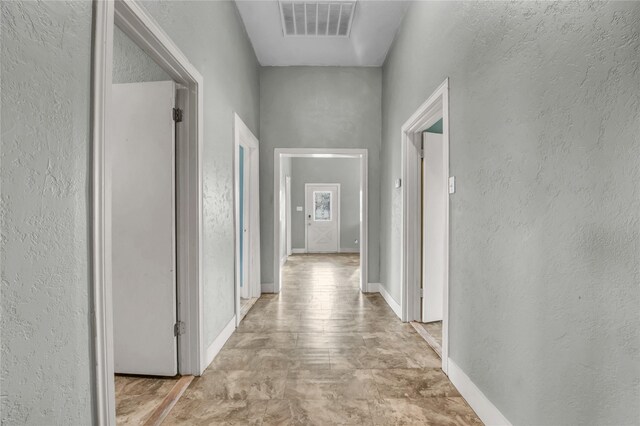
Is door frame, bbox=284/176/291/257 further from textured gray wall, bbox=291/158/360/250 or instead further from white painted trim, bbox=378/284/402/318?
white painted trim, bbox=378/284/402/318

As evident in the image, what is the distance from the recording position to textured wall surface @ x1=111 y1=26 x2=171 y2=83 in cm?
213

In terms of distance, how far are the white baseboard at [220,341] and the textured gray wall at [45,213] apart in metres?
1.25

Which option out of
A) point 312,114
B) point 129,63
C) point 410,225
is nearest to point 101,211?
point 129,63

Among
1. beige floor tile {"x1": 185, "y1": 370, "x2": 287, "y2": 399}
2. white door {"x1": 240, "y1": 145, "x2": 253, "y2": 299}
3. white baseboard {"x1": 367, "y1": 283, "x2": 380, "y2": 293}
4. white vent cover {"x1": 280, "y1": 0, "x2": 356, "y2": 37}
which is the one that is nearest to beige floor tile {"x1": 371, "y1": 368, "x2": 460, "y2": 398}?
A: beige floor tile {"x1": 185, "y1": 370, "x2": 287, "y2": 399}

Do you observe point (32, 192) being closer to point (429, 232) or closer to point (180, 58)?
point (180, 58)

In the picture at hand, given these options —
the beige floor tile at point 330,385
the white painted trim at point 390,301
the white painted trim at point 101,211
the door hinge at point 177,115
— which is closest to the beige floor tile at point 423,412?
the beige floor tile at point 330,385

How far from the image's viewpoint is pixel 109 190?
48.9 inches

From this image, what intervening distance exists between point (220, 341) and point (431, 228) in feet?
7.00

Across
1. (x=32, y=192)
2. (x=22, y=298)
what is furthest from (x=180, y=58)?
(x=22, y=298)

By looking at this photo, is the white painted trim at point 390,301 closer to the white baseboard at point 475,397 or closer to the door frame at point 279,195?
the door frame at point 279,195

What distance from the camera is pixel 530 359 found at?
1379mm

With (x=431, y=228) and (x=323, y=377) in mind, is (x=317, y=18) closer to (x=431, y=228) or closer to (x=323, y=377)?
(x=431, y=228)

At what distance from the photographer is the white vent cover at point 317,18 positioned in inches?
121

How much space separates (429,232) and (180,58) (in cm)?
250
